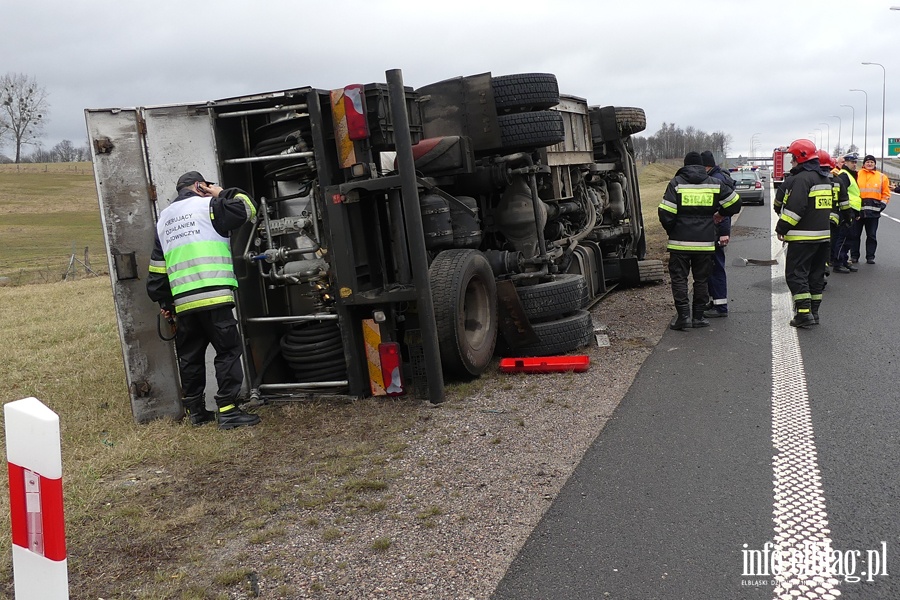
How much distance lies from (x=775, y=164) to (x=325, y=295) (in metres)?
53.4

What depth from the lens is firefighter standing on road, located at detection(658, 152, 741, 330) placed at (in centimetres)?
812

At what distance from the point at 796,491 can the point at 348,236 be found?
11.0ft

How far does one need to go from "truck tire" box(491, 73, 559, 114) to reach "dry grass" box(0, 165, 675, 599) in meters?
2.64

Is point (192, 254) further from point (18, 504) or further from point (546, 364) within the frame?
point (18, 504)

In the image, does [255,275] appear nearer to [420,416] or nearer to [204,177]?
[204,177]

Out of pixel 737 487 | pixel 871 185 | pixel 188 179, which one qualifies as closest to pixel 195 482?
pixel 188 179

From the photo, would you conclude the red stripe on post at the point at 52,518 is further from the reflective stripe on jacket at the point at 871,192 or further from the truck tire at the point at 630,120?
the reflective stripe on jacket at the point at 871,192

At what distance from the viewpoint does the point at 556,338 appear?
693 cm

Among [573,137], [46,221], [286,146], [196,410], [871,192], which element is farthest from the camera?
[46,221]

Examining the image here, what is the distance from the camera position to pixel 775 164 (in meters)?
53.4

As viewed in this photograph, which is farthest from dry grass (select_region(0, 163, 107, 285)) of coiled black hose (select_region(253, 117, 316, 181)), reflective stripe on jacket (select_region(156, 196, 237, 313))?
reflective stripe on jacket (select_region(156, 196, 237, 313))

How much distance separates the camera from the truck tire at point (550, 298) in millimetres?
6973

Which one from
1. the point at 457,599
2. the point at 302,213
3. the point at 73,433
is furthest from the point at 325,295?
the point at 457,599

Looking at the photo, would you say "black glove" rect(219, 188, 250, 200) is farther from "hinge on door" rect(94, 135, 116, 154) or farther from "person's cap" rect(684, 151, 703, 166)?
"person's cap" rect(684, 151, 703, 166)
